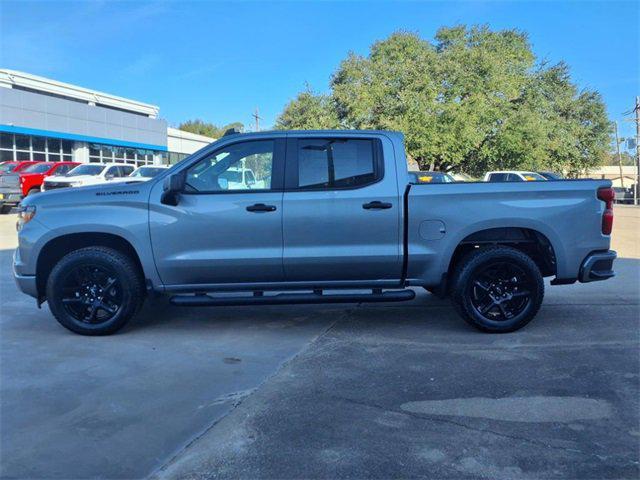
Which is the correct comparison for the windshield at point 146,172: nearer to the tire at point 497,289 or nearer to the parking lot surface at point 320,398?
the parking lot surface at point 320,398

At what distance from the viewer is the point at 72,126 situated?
35781mm

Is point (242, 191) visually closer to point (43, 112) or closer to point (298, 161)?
point (298, 161)

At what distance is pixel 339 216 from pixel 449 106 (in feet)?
83.3

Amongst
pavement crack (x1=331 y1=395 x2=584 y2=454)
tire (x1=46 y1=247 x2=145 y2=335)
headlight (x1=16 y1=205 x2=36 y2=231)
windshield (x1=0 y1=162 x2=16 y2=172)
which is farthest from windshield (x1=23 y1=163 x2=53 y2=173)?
pavement crack (x1=331 y1=395 x2=584 y2=454)

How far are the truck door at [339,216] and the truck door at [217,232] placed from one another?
0.15 metres

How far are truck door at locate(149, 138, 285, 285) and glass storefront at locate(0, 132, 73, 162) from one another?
30029mm

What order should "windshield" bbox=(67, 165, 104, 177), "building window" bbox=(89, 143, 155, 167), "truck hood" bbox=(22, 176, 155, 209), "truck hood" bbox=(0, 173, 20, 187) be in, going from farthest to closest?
"building window" bbox=(89, 143, 155, 167), "windshield" bbox=(67, 165, 104, 177), "truck hood" bbox=(0, 173, 20, 187), "truck hood" bbox=(22, 176, 155, 209)

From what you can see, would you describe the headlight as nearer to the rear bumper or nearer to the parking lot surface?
the parking lot surface

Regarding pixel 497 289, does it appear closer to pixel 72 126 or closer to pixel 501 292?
pixel 501 292

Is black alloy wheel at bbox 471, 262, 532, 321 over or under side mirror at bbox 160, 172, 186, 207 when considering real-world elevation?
under

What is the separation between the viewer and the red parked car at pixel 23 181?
19817 millimetres

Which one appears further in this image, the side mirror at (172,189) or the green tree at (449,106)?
the green tree at (449,106)

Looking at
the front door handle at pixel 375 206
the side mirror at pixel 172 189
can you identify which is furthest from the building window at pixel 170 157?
the front door handle at pixel 375 206

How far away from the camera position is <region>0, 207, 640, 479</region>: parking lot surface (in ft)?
10.4
